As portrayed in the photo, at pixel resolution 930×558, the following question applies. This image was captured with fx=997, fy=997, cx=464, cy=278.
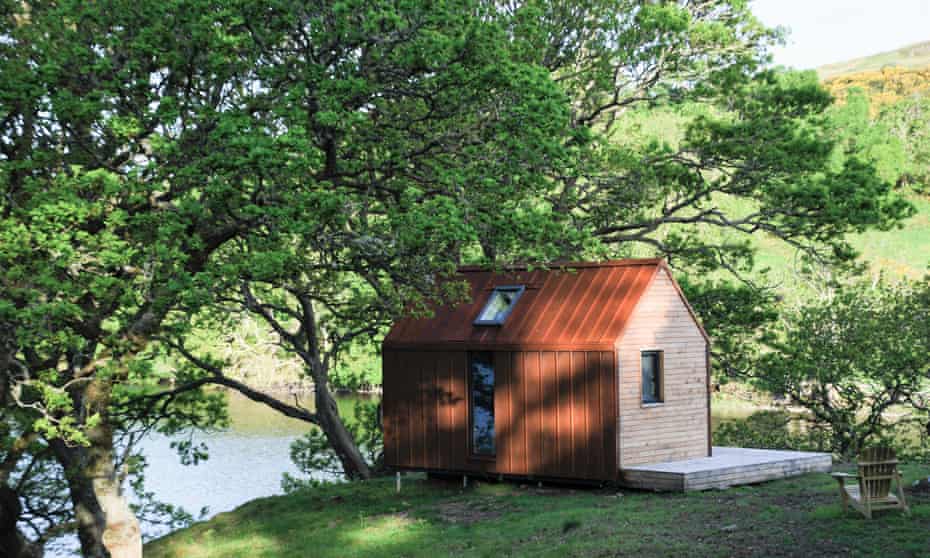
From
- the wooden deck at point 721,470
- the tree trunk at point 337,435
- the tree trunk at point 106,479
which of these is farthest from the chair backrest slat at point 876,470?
the tree trunk at point 337,435

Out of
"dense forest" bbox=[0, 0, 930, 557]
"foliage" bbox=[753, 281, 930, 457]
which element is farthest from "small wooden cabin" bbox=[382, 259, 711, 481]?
"foliage" bbox=[753, 281, 930, 457]

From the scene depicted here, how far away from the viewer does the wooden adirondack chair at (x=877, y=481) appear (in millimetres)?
11992

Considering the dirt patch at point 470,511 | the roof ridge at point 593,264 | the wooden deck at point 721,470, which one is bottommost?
the dirt patch at point 470,511

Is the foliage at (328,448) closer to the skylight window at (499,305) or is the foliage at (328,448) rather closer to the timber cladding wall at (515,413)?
the timber cladding wall at (515,413)

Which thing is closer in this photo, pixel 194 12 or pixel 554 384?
pixel 194 12

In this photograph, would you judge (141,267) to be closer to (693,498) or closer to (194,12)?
(194,12)

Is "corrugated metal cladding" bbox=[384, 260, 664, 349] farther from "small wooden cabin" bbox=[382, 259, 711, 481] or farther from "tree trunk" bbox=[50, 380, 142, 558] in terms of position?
"tree trunk" bbox=[50, 380, 142, 558]

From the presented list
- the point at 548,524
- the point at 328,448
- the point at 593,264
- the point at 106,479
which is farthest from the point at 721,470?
the point at 328,448

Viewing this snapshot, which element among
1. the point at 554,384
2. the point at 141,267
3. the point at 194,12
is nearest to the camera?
the point at 194,12

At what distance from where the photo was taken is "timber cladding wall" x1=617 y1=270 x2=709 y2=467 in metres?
17.0

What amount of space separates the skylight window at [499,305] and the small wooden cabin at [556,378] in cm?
2

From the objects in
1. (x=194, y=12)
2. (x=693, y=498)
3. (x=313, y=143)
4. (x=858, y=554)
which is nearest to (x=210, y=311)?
(x=313, y=143)

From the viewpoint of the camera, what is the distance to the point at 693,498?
606 inches

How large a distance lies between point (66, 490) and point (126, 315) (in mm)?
8688
